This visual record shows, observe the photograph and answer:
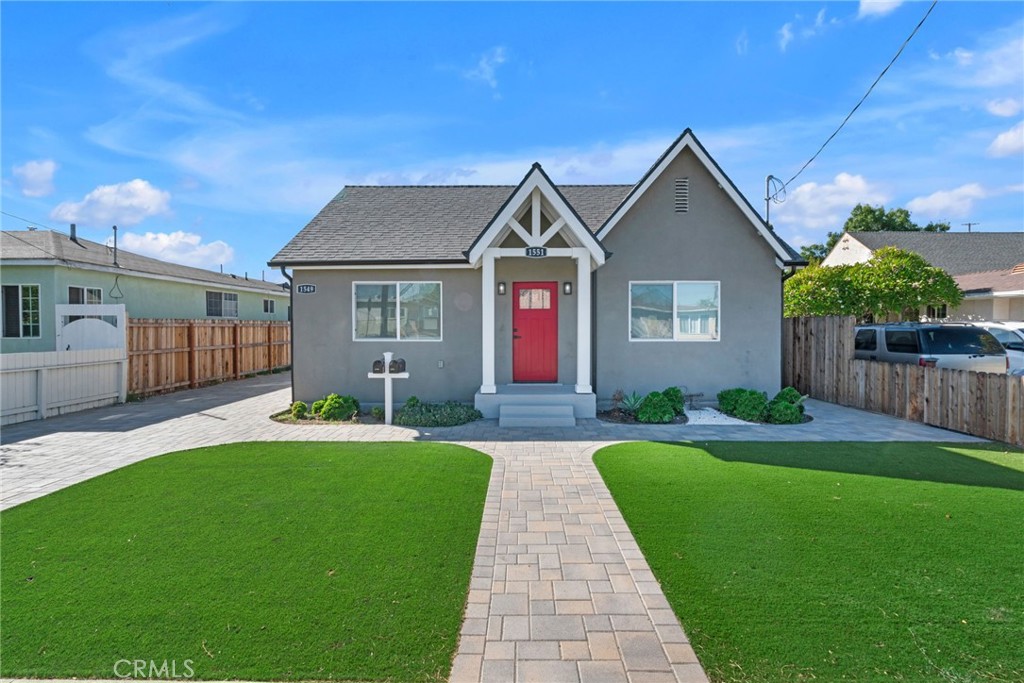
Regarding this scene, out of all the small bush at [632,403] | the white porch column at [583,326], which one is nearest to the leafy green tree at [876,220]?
the small bush at [632,403]

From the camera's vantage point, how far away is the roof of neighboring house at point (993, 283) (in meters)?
20.6

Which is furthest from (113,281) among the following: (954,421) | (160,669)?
(954,421)

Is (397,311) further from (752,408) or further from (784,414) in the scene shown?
(784,414)

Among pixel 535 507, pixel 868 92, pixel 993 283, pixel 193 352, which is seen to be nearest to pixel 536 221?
pixel 535 507

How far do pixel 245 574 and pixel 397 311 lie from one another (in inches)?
323

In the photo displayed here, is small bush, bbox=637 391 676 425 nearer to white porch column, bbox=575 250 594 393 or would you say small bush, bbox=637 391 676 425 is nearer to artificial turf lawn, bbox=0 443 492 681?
white porch column, bbox=575 250 594 393

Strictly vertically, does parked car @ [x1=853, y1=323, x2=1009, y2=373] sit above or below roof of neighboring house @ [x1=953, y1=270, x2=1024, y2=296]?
below

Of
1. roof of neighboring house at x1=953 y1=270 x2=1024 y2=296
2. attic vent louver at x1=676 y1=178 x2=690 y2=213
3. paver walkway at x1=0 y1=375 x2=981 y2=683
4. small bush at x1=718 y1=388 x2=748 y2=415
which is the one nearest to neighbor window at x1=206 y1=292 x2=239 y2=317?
paver walkway at x1=0 y1=375 x2=981 y2=683

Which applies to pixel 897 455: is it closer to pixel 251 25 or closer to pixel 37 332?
pixel 251 25

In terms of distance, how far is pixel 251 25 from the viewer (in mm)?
10008

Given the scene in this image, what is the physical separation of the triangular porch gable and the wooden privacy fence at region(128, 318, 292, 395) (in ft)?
22.3

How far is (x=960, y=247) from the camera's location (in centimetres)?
2925

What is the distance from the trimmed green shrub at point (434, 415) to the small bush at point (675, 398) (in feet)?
13.7

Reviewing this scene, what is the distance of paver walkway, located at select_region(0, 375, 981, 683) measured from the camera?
2.93 meters
